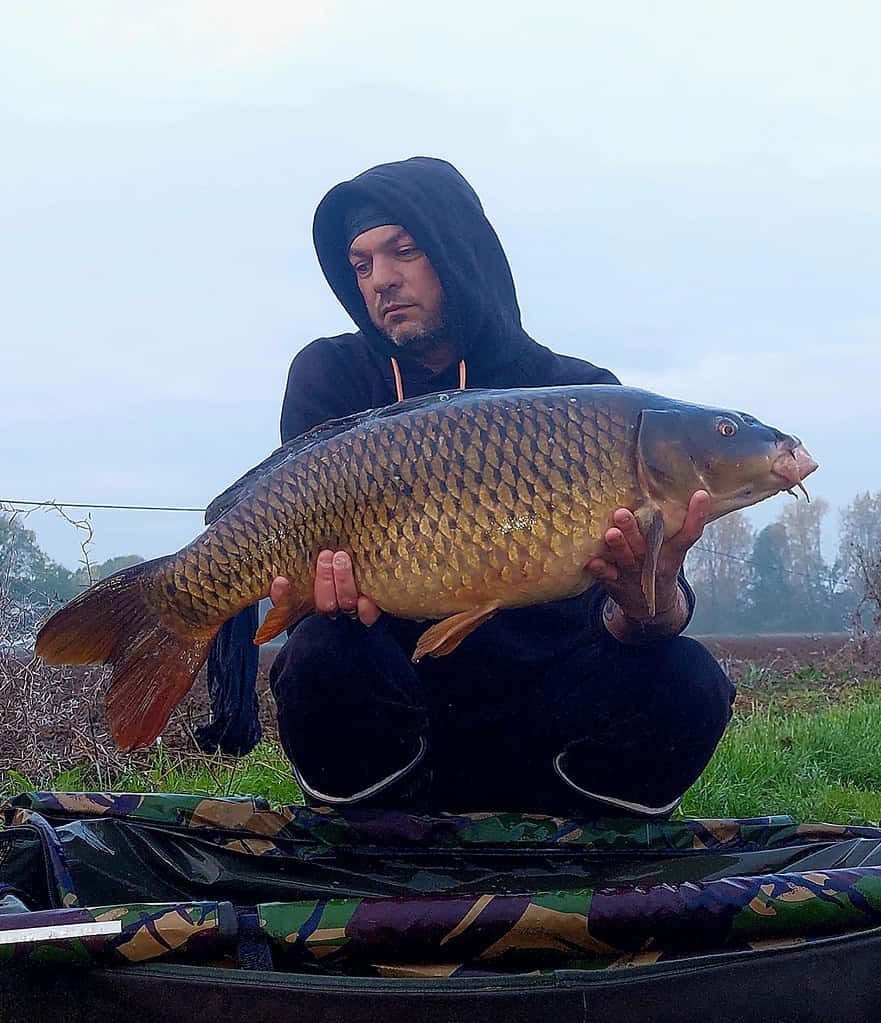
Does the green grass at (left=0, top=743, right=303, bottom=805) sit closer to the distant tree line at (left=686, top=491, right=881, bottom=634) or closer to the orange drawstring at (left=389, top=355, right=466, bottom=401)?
the orange drawstring at (left=389, top=355, right=466, bottom=401)

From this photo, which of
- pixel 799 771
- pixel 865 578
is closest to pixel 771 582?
pixel 865 578

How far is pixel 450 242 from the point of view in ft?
6.44

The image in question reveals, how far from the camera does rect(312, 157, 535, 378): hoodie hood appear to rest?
1.93 metres

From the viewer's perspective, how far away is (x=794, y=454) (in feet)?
4.69

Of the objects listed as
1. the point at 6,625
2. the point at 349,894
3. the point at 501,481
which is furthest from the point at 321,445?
the point at 6,625

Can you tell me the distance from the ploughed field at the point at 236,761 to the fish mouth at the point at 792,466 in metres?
1.05

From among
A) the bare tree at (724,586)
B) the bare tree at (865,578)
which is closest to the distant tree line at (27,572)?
the bare tree at (865,578)

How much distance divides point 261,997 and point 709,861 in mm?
740

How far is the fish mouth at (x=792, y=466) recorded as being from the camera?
1.42 metres

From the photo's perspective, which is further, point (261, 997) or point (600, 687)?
point (600, 687)

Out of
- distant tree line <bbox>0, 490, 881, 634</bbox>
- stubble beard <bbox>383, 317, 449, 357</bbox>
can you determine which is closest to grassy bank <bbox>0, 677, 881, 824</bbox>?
stubble beard <bbox>383, 317, 449, 357</bbox>

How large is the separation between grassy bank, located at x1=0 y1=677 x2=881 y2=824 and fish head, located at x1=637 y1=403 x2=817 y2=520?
1.04m

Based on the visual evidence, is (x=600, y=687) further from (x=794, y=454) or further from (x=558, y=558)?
(x=794, y=454)

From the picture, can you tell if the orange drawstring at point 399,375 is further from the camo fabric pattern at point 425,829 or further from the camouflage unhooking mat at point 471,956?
the camouflage unhooking mat at point 471,956
